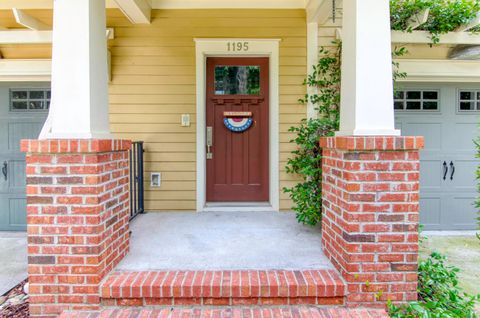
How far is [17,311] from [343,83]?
9.08ft

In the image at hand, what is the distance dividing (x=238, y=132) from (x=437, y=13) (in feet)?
8.82

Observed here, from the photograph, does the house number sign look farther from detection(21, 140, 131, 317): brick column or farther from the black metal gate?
detection(21, 140, 131, 317): brick column

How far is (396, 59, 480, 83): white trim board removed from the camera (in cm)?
400

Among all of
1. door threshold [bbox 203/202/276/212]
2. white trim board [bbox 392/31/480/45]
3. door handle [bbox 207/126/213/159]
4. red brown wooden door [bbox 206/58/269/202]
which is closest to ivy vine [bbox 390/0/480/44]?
white trim board [bbox 392/31/480/45]

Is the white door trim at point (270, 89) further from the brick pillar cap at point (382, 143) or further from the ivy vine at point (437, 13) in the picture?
the brick pillar cap at point (382, 143)

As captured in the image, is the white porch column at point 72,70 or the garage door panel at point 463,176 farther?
the garage door panel at point 463,176

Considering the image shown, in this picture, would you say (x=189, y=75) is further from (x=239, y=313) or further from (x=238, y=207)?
(x=239, y=313)

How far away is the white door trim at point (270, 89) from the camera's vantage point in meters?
3.90

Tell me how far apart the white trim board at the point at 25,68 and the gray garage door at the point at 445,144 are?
4.58m

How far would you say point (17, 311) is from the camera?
2119 mm

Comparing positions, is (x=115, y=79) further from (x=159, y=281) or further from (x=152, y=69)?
(x=159, y=281)

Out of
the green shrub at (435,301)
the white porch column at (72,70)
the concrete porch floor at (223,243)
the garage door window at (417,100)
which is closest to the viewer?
the green shrub at (435,301)

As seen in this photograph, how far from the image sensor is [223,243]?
2660 mm

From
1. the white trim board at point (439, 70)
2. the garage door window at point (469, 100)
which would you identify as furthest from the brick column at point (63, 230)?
the garage door window at point (469, 100)
